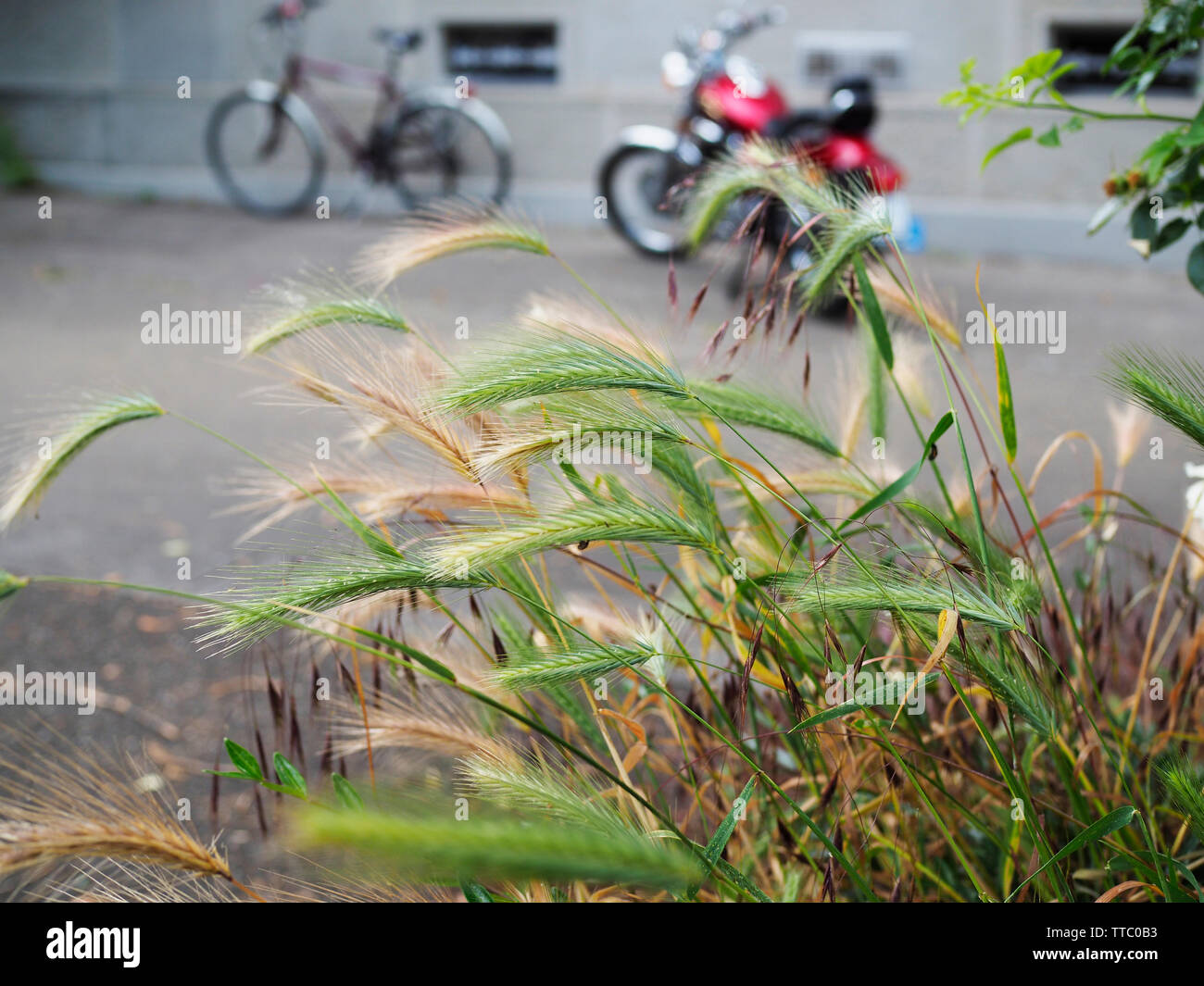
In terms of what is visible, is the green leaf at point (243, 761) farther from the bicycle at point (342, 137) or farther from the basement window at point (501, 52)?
the basement window at point (501, 52)

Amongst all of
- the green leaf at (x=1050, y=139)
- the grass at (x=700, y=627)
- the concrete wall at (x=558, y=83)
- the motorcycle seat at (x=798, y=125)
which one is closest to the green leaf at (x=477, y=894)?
the grass at (x=700, y=627)

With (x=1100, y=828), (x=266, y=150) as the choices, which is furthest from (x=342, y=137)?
(x=1100, y=828)

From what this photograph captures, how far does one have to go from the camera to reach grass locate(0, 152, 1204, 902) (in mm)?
1209

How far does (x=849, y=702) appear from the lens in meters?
1.21

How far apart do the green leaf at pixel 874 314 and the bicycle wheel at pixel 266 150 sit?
7.21m

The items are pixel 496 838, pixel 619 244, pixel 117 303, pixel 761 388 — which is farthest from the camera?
pixel 619 244

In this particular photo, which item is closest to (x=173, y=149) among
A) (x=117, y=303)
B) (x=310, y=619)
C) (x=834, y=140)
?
(x=117, y=303)

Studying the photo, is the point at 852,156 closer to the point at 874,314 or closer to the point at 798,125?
the point at 798,125

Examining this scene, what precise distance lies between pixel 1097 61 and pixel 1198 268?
24.2 ft

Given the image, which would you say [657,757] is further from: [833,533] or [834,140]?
[834,140]

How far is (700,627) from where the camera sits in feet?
6.16

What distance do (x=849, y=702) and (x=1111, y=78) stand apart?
8.26 metres
